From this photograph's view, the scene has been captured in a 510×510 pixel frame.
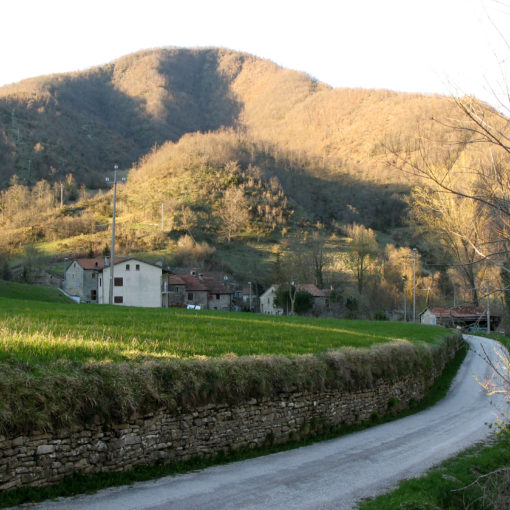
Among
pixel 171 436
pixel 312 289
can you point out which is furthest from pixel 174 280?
pixel 171 436

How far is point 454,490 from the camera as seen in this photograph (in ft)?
28.8

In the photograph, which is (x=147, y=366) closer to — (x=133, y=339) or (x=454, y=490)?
(x=133, y=339)

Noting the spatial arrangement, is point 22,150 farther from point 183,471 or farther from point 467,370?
point 183,471

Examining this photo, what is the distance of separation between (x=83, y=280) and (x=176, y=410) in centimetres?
6536

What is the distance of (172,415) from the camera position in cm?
1049

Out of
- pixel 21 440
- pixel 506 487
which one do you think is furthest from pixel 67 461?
pixel 506 487

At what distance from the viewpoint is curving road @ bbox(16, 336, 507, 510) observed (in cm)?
865

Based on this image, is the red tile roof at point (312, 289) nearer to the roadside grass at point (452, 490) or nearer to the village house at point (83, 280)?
the village house at point (83, 280)

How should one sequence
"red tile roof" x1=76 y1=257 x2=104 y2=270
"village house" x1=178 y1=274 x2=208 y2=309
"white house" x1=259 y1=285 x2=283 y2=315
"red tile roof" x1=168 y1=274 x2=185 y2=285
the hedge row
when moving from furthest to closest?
"white house" x1=259 y1=285 x2=283 y2=315
"red tile roof" x1=76 y1=257 x2=104 y2=270
"village house" x1=178 y1=274 x2=208 y2=309
"red tile roof" x1=168 y1=274 x2=185 y2=285
the hedge row

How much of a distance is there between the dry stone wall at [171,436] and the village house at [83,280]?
61176 millimetres

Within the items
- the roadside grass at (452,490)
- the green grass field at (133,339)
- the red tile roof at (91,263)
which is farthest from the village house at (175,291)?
the roadside grass at (452,490)

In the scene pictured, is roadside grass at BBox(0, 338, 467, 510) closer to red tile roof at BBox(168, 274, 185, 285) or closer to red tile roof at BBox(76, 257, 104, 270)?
red tile roof at BBox(168, 274, 185, 285)

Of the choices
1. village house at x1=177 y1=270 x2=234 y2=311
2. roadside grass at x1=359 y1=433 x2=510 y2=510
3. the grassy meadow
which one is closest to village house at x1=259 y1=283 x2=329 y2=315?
village house at x1=177 y1=270 x2=234 y2=311

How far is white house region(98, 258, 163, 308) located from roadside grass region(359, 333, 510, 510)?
5437 centimetres
